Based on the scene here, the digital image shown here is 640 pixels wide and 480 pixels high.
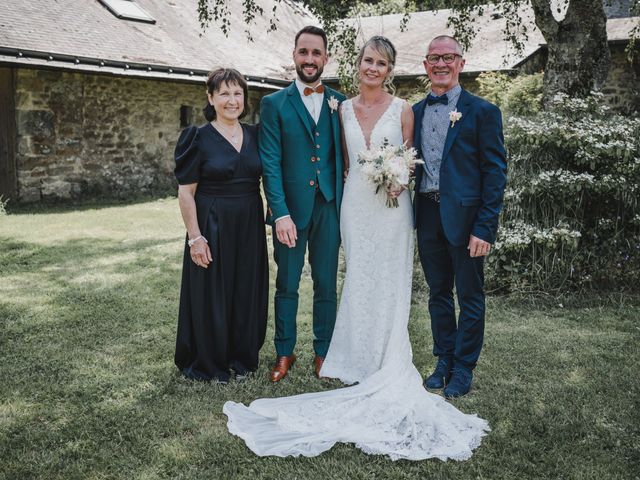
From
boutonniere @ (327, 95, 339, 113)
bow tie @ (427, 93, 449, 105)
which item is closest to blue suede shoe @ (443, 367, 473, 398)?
bow tie @ (427, 93, 449, 105)

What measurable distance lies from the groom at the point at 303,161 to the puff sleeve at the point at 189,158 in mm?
432

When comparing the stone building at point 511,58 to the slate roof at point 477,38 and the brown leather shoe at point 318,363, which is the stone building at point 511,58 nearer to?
the slate roof at point 477,38

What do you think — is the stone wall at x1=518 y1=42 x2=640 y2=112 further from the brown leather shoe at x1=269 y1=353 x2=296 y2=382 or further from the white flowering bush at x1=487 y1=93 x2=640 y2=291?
the brown leather shoe at x1=269 y1=353 x2=296 y2=382

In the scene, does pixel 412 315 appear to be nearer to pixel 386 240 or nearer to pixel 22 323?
pixel 386 240

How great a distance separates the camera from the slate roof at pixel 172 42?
37.1 ft

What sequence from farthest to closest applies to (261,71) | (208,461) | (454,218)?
(261,71), (454,218), (208,461)

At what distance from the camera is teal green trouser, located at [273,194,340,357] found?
13.6ft

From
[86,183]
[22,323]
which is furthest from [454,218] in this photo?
[86,183]

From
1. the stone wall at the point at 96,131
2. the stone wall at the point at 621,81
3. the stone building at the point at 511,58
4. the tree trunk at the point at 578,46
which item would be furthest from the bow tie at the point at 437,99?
the stone wall at the point at 621,81

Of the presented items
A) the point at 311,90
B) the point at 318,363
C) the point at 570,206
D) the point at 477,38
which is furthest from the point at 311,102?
the point at 477,38

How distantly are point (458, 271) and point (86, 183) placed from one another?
1069 cm

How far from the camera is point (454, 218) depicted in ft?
12.4

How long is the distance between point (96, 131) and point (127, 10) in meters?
3.36

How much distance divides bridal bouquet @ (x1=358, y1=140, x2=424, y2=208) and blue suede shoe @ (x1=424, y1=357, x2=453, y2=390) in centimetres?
129
